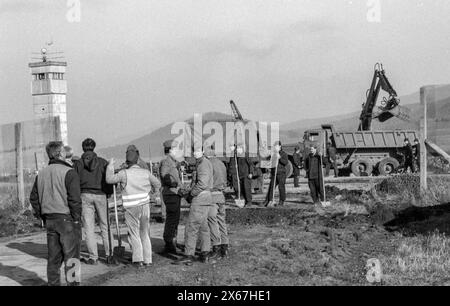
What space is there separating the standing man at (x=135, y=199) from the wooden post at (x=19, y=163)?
8.59 metres

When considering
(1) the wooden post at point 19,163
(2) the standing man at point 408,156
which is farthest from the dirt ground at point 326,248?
(2) the standing man at point 408,156

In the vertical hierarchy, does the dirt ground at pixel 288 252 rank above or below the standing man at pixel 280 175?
below

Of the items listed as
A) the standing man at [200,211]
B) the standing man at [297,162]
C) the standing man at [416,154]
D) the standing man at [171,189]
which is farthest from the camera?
the standing man at [416,154]

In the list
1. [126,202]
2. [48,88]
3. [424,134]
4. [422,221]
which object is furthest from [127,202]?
[48,88]

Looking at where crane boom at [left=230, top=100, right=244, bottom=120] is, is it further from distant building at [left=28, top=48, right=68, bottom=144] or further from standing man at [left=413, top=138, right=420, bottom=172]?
distant building at [left=28, top=48, right=68, bottom=144]

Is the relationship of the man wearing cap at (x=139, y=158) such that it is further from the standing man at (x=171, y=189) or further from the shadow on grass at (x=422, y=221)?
the shadow on grass at (x=422, y=221)

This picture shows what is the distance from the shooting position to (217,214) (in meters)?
12.6

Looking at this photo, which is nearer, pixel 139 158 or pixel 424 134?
pixel 139 158

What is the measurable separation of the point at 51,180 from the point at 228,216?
912cm

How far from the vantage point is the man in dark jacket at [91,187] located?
11.6 meters

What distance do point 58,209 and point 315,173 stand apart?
1130cm

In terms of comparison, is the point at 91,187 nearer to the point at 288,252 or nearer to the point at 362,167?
the point at 288,252
